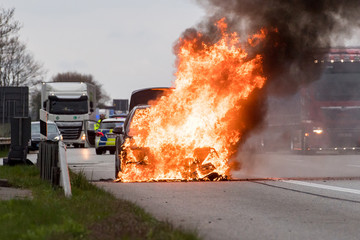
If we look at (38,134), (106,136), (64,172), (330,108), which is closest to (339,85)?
(330,108)

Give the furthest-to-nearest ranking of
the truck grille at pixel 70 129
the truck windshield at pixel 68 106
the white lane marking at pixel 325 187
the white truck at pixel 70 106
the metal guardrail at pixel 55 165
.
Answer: the truck grille at pixel 70 129, the truck windshield at pixel 68 106, the white truck at pixel 70 106, the white lane marking at pixel 325 187, the metal guardrail at pixel 55 165

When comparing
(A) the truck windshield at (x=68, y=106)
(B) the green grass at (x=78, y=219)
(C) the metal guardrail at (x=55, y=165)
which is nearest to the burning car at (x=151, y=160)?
(C) the metal guardrail at (x=55, y=165)

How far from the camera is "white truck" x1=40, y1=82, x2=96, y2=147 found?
146 feet

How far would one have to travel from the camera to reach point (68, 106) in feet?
151

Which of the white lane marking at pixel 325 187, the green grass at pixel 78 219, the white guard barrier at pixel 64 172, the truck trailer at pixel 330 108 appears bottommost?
the white lane marking at pixel 325 187

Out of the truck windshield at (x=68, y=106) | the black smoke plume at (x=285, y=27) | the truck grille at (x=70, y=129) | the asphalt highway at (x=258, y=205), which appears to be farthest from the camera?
the truck grille at (x=70, y=129)

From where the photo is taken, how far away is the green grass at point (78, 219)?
7051 mm

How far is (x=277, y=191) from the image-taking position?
1316 cm

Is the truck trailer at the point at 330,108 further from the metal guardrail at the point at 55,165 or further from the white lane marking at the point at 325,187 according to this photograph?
the metal guardrail at the point at 55,165

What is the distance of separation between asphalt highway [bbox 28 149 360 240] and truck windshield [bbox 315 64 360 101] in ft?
43.0

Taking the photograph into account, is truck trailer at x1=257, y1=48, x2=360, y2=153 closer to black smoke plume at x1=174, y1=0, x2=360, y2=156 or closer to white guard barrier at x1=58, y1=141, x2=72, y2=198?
black smoke plume at x1=174, y1=0, x2=360, y2=156

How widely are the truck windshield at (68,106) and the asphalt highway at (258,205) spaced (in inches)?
1187

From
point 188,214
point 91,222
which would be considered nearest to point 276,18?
point 188,214

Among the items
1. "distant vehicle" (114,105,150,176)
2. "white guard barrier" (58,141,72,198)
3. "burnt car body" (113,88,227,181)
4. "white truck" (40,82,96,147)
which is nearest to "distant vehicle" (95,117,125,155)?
"white truck" (40,82,96,147)
